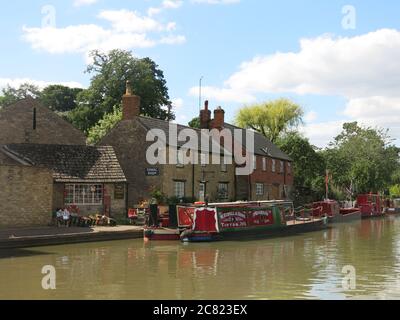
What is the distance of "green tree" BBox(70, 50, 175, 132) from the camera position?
52.1 m

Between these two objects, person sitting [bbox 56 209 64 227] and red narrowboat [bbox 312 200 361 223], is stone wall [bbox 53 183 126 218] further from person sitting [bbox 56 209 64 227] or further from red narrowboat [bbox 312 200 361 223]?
red narrowboat [bbox 312 200 361 223]

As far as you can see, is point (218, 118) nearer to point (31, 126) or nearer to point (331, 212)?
point (331, 212)

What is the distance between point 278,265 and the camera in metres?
18.6

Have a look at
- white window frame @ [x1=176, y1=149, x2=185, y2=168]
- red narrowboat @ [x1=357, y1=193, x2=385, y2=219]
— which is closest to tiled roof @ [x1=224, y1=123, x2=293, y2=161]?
red narrowboat @ [x1=357, y1=193, x2=385, y2=219]

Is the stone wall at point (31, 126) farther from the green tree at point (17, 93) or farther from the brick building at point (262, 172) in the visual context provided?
the green tree at point (17, 93)

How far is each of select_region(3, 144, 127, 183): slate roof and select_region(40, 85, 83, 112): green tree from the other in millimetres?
36936

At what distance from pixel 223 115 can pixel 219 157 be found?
18.8 feet

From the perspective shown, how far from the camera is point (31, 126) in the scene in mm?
37062

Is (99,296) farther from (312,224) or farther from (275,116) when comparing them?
(275,116)

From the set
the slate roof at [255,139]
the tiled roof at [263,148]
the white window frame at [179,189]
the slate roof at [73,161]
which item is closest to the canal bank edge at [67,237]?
the slate roof at [73,161]

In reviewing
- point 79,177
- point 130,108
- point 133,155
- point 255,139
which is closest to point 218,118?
point 255,139

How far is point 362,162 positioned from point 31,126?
40.3 m

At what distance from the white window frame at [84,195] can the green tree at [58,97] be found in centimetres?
3924
